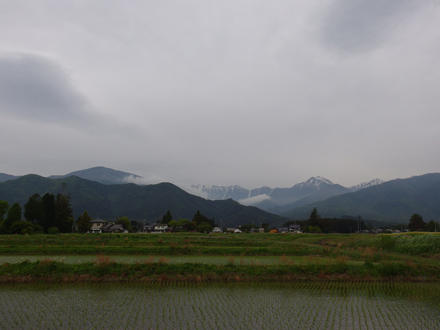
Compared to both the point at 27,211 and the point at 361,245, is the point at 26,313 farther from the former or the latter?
the point at 27,211

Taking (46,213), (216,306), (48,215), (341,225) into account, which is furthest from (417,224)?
(46,213)

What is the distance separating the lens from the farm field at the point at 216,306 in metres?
9.30

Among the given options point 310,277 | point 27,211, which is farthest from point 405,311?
point 27,211

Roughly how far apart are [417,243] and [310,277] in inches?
798

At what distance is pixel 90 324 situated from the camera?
29.7ft

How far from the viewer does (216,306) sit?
11.1 meters

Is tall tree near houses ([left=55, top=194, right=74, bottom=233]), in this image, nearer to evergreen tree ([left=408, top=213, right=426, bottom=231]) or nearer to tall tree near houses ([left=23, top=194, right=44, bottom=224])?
tall tree near houses ([left=23, top=194, right=44, bottom=224])

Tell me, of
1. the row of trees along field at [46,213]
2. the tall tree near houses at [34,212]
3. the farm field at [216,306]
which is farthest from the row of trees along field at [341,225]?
the farm field at [216,306]

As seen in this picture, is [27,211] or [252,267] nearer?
[252,267]

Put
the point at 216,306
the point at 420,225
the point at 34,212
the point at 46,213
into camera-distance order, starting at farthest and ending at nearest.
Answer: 1. the point at 420,225
2. the point at 46,213
3. the point at 34,212
4. the point at 216,306

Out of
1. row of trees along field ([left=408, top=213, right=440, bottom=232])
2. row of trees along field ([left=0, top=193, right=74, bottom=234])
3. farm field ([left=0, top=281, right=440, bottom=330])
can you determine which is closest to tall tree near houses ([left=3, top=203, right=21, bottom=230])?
row of trees along field ([left=0, top=193, right=74, bottom=234])

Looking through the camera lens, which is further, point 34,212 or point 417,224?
point 417,224

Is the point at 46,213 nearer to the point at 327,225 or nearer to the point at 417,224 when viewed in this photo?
the point at 327,225

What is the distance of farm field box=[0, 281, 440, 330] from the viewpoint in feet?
30.5
